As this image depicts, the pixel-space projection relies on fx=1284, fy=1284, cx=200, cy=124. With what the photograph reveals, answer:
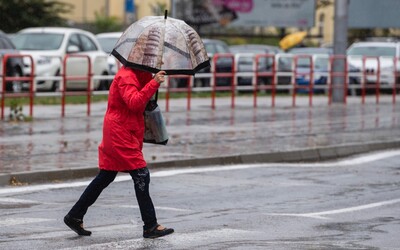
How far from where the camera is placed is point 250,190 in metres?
14.0

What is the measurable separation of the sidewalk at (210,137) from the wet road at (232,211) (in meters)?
0.67

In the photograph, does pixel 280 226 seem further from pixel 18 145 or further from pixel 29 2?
pixel 29 2

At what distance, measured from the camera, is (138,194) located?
33.2 feet

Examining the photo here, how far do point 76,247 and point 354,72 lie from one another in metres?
24.4

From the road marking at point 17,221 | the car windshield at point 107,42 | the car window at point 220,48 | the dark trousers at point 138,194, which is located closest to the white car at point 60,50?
the car windshield at point 107,42

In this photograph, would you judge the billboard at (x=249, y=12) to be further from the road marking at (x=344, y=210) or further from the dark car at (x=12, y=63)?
the road marking at (x=344, y=210)

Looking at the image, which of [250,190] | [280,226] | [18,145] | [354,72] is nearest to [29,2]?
[354,72]

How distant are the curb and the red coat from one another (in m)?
4.30

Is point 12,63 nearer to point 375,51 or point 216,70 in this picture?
point 216,70

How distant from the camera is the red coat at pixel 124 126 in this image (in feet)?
32.5

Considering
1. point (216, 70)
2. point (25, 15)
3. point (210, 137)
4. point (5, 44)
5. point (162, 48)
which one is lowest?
point (210, 137)

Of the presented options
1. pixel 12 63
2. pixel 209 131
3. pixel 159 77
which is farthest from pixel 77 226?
pixel 12 63

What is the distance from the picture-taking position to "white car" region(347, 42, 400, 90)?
33562 millimetres

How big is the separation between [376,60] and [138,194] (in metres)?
25.7
